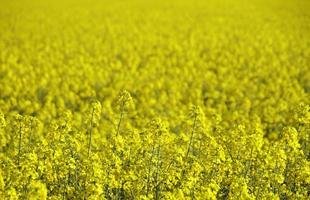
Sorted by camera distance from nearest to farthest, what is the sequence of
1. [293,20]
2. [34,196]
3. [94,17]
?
[34,196] → [293,20] → [94,17]

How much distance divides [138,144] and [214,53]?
39.8ft

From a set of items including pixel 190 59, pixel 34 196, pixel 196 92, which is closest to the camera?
pixel 34 196

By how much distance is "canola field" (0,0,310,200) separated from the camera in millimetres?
6207

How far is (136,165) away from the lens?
666cm

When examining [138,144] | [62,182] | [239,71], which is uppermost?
[239,71]

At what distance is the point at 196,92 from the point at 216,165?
6974mm

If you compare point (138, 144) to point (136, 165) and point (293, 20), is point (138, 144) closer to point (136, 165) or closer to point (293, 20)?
point (136, 165)

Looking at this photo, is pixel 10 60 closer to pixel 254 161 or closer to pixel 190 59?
pixel 190 59

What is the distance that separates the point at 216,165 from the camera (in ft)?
20.9

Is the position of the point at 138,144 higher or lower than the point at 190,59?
lower

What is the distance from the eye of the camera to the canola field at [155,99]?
20.4 ft

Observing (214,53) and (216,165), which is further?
(214,53)

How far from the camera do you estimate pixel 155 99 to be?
42.5 feet

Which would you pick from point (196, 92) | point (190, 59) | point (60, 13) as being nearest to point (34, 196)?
point (196, 92)
